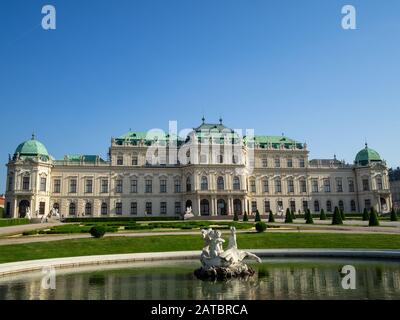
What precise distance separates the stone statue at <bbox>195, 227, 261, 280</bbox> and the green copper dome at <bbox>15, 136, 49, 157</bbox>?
56704 millimetres

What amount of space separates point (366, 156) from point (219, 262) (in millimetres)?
69350

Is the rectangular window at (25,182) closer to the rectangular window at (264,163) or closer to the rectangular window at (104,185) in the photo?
the rectangular window at (104,185)

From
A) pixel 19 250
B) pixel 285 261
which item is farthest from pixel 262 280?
pixel 19 250

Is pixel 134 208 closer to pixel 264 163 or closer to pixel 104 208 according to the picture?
pixel 104 208

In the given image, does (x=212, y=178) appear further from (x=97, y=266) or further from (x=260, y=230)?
(x=97, y=266)

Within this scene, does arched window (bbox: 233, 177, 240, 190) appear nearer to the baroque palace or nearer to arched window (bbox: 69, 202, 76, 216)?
the baroque palace

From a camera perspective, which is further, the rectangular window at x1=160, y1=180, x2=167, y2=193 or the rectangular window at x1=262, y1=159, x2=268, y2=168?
the rectangular window at x1=262, y1=159, x2=268, y2=168

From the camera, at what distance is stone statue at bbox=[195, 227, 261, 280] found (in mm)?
15156

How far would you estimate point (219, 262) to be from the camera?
1543cm

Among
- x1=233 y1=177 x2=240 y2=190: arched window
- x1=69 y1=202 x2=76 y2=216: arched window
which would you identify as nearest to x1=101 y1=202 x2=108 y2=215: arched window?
x1=69 y1=202 x2=76 y2=216: arched window

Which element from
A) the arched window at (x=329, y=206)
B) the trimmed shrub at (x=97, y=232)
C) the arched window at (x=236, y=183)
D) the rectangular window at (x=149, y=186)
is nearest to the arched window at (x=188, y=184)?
the rectangular window at (x=149, y=186)

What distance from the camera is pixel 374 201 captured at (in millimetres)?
72438

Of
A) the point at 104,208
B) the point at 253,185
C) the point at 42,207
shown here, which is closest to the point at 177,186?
the point at 104,208
